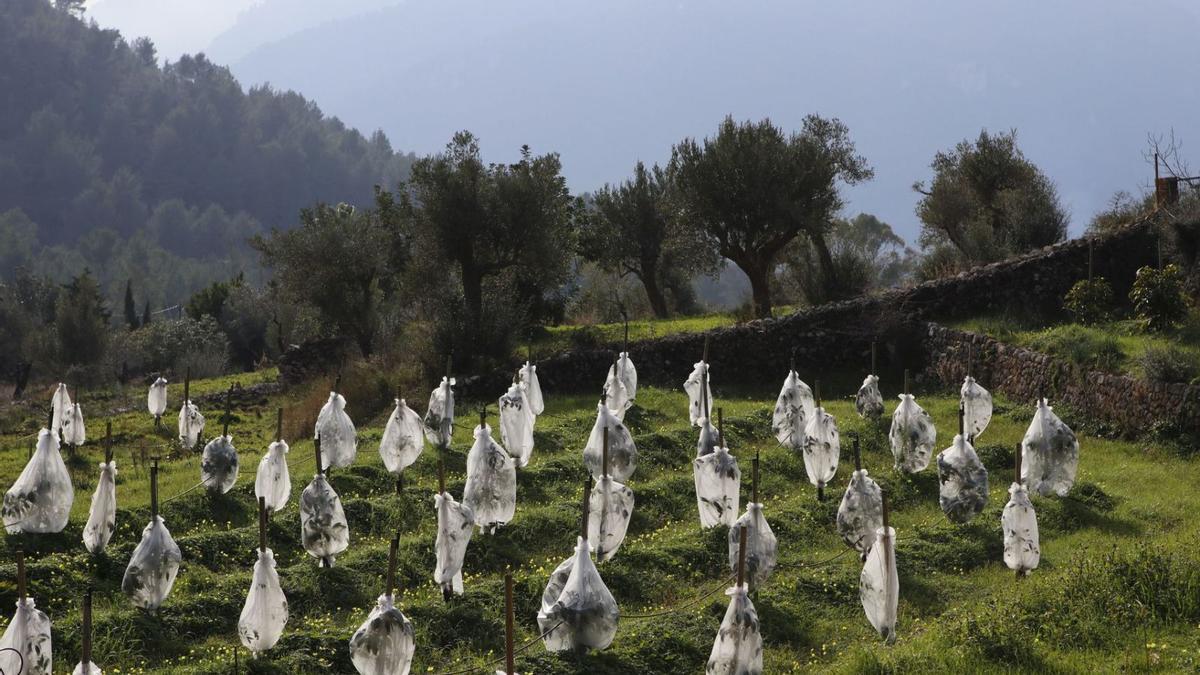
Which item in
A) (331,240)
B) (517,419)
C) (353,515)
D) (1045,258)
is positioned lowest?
(353,515)

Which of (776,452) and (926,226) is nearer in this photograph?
(776,452)

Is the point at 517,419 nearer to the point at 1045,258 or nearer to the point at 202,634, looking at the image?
the point at 202,634

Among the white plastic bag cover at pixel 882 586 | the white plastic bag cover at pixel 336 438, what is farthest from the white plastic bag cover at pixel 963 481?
the white plastic bag cover at pixel 336 438

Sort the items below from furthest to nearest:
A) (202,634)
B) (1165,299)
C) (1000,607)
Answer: (1165,299) → (202,634) → (1000,607)

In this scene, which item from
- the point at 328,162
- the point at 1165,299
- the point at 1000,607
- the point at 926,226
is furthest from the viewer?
the point at 328,162

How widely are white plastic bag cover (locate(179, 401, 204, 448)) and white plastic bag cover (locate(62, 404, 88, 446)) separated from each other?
5.31ft

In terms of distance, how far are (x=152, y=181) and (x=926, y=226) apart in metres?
128

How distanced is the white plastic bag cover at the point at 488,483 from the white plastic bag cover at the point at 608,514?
1427mm

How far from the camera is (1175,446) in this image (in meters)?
18.1

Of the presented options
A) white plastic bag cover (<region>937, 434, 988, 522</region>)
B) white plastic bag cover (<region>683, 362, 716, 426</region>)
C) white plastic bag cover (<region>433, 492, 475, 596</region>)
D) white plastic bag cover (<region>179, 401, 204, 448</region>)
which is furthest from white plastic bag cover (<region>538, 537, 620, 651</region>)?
white plastic bag cover (<region>179, 401, 204, 448</region>)

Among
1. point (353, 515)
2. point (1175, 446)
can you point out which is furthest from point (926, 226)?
point (353, 515)

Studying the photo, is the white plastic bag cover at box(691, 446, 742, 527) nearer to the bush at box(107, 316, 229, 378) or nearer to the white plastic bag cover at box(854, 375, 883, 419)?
the white plastic bag cover at box(854, 375, 883, 419)

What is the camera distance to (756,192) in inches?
1196

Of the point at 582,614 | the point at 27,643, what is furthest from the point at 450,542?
the point at 27,643
